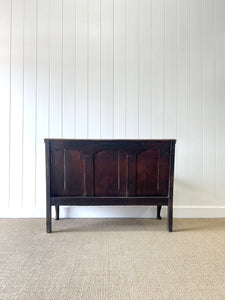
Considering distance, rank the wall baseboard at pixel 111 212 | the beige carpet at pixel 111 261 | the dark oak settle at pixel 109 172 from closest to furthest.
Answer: the beige carpet at pixel 111 261 < the dark oak settle at pixel 109 172 < the wall baseboard at pixel 111 212

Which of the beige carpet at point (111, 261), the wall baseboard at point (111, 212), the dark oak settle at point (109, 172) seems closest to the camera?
the beige carpet at point (111, 261)

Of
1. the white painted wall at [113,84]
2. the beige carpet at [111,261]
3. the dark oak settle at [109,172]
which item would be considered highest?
the white painted wall at [113,84]

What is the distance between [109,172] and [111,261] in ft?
2.06

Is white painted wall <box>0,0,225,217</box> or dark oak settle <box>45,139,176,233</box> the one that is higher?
white painted wall <box>0,0,225,217</box>

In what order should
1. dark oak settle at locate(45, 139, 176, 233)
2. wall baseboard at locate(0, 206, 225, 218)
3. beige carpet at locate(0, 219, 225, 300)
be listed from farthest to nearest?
wall baseboard at locate(0, 206, 225, 218)
dark oak settle at locate(45, 139, 176, 233)
beige carpet at locate(0, 219, 225, 300)

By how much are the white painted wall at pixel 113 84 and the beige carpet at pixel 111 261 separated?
407 mm

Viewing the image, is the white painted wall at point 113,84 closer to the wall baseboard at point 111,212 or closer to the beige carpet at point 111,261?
the wall baseboard at point 111,212

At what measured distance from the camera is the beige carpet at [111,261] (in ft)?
3.12

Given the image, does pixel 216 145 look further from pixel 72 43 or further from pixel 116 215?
pixel 72 43

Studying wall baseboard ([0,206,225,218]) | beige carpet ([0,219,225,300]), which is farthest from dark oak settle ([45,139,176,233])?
wall baseboard ([0,206,225,218])

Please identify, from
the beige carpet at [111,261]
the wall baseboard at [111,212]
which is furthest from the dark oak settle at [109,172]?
the wall baseboard at [111,212]

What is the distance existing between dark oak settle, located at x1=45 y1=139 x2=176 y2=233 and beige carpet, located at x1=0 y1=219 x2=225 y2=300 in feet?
0.77

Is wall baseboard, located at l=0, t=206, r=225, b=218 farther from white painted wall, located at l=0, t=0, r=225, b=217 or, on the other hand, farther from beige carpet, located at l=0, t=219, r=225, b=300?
beige carpet, located at l=0, t=219, r=225, b=300

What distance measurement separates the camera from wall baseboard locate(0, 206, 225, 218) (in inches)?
82.0
